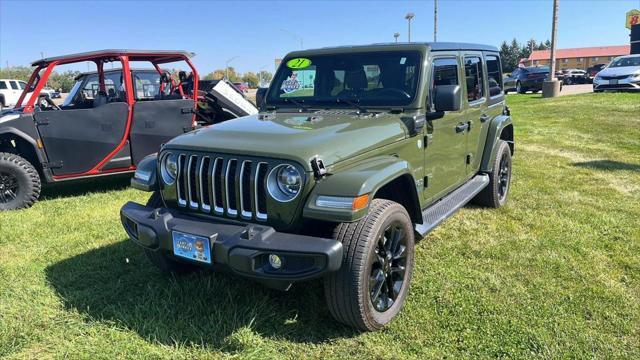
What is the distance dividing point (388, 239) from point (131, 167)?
4643 mm

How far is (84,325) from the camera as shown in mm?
3168

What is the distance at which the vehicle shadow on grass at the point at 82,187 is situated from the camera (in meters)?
6.85

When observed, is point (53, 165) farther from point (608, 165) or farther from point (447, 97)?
point (608, 165)

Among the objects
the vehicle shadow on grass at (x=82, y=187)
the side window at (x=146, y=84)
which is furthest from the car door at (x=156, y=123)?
the side window at (x=146, y=84)

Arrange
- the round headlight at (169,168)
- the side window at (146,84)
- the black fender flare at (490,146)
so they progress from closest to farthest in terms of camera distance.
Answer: the round headlight at (169,168)
the black fender flare at (490,146)
the side window at (146,84)

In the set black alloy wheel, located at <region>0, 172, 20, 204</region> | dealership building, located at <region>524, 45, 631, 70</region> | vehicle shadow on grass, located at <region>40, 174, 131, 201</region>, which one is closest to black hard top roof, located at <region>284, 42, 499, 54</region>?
black alloy wheel, located at <region>0, 172, 20, 204</region>

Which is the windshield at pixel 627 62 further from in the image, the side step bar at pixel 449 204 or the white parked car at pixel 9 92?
the white parked car at pixel 9 92

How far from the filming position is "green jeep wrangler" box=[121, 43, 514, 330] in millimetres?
2703

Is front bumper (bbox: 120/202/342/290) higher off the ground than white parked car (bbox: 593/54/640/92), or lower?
lower

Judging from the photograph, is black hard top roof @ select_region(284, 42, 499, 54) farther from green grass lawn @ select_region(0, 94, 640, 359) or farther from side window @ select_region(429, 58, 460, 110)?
green grass lawn @ select_region(0, 94, 640, 359)

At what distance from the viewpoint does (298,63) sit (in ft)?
14.5

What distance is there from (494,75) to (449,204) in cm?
222

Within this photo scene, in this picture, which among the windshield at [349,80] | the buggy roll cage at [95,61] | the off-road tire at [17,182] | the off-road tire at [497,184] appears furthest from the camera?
the buggy roll cage at [95,61]

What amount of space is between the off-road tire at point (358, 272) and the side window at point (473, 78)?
7.40 feet
